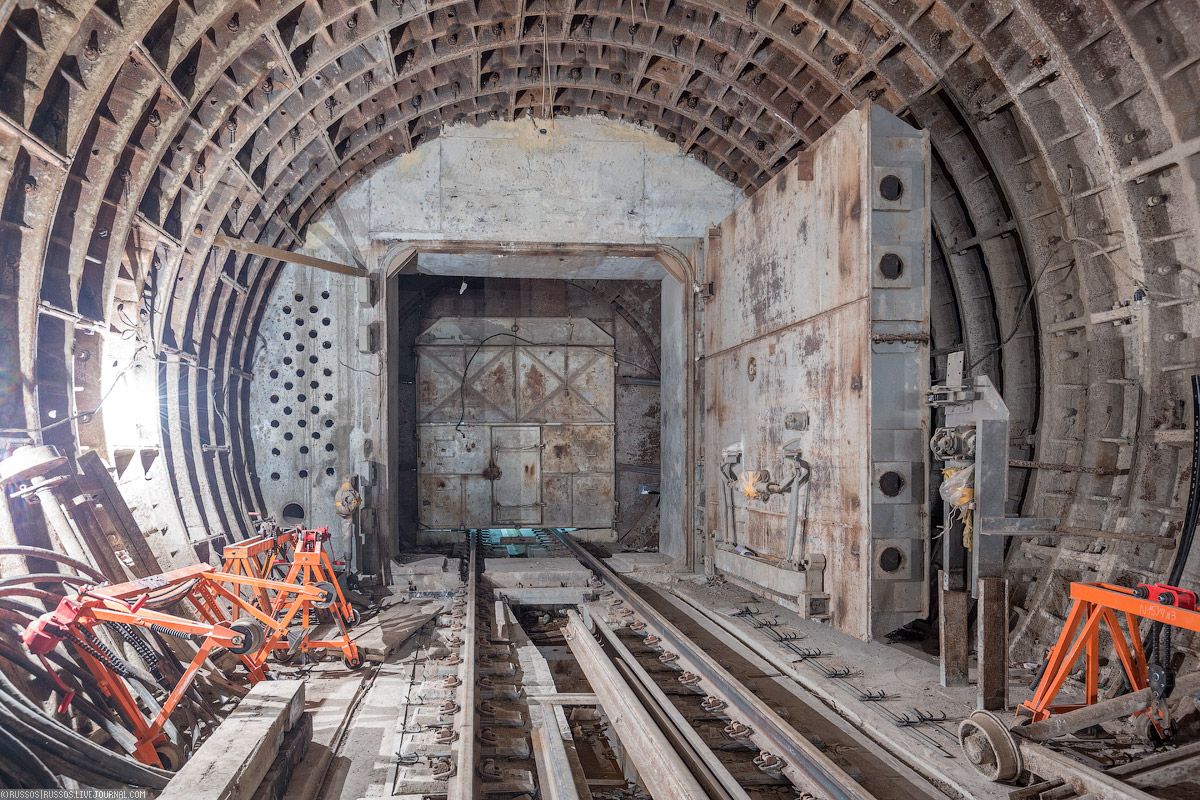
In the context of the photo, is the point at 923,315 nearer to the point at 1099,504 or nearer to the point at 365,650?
the point at 1099,504

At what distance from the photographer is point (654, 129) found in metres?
10.5

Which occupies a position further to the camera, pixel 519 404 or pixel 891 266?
pixel 519 404

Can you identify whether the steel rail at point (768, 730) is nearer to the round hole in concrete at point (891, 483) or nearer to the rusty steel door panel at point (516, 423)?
the round hole in concrete at point (891, 483)

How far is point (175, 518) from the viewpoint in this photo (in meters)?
7.37

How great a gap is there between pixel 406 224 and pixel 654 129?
3935 mm

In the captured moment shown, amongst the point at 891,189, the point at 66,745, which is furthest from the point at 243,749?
the point at 891,189

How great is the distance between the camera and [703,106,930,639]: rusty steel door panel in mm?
6160

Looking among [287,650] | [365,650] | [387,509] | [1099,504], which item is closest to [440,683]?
[365,650]

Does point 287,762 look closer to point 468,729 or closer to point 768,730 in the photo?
point 468,729

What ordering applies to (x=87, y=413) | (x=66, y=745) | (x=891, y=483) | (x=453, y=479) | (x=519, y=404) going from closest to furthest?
(x=66, y=745)
(x=891, y=483)
(x=87, y=413)
(x=453, y=479)
(x=519, y=404)

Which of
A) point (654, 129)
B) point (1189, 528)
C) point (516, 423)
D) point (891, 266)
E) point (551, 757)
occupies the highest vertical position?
point (654, 129)

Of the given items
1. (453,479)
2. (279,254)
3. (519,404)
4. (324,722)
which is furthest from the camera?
(519,404)

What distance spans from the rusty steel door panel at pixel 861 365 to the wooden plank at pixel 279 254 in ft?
19.5

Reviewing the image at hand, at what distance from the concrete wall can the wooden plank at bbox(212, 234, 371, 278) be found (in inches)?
17.2
